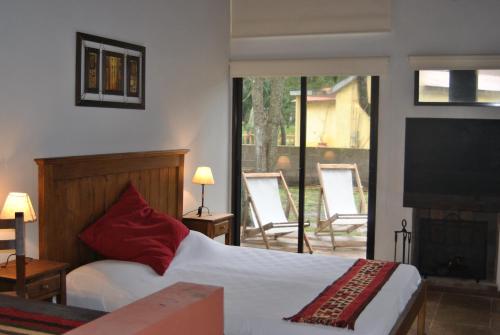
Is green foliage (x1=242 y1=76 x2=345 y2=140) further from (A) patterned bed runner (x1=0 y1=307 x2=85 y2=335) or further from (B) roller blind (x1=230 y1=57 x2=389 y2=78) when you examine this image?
(A) patterned bed runner (x1=0 y1=307 x2=85 y2=335)

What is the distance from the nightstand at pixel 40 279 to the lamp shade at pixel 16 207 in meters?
0.28

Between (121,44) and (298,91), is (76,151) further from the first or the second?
(298,91)

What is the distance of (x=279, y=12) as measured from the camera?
6.11m

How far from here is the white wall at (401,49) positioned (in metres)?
5.44

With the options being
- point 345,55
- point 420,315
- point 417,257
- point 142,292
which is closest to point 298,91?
point 345,55

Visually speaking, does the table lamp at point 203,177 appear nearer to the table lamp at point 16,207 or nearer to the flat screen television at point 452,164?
the flat screen television at point 452,164

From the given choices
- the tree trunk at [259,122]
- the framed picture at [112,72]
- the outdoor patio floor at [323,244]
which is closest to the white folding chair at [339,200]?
the outdoor patio floor at [323,244]

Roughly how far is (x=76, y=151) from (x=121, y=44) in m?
0.92

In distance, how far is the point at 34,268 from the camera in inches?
131

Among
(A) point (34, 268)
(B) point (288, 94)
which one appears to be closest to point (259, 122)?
(B) point (288, 94)

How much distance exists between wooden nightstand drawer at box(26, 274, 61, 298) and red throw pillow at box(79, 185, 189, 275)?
61cm

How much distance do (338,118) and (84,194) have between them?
2916 mm

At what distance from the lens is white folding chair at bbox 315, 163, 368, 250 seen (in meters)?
6.04

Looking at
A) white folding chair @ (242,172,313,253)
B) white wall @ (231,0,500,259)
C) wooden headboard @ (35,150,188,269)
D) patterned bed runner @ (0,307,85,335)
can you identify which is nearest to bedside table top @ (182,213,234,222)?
wooden headboard @ (35,150,188,269)
